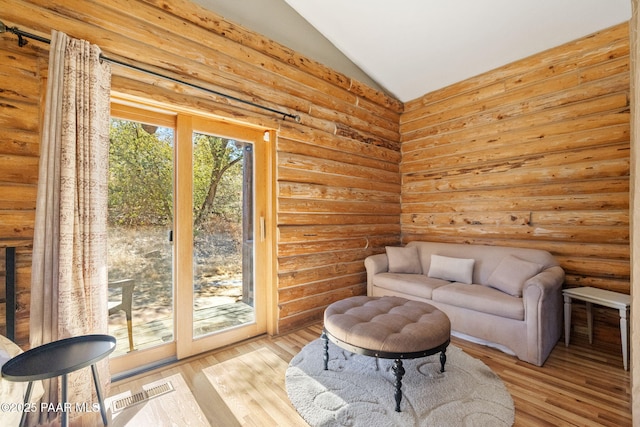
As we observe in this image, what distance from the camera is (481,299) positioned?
2725 mm

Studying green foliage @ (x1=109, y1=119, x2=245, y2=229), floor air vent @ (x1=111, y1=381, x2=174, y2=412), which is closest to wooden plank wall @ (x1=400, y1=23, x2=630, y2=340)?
green foliage @ (x1=109, y1=119, x2=245, y2=229)

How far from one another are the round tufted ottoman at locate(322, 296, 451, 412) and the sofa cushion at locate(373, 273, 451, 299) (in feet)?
2.69

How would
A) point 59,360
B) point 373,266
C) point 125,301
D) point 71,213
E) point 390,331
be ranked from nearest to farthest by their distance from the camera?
point 59,360 < point 71,213 < point 390,331 < point 125,301 < point 373,266

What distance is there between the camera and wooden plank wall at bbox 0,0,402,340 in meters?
1.84

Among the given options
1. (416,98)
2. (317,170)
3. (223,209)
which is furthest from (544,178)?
(223,209)

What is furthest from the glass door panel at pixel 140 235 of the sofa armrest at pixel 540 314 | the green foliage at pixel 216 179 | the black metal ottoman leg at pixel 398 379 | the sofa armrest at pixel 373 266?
the sofa armrest at pixel 540 314

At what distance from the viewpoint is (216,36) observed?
2621mm

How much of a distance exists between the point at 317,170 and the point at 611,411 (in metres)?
3.12

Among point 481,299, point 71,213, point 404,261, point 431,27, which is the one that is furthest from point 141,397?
point 431,27

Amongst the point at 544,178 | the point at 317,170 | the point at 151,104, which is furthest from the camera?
the point at 317,170

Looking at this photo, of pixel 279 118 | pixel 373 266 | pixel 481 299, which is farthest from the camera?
pixel 373 266

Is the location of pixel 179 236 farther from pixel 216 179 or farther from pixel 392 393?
pixel 392 393

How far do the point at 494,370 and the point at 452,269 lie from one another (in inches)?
48.8

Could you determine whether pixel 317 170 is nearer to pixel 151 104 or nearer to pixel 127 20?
pixel 151 104
